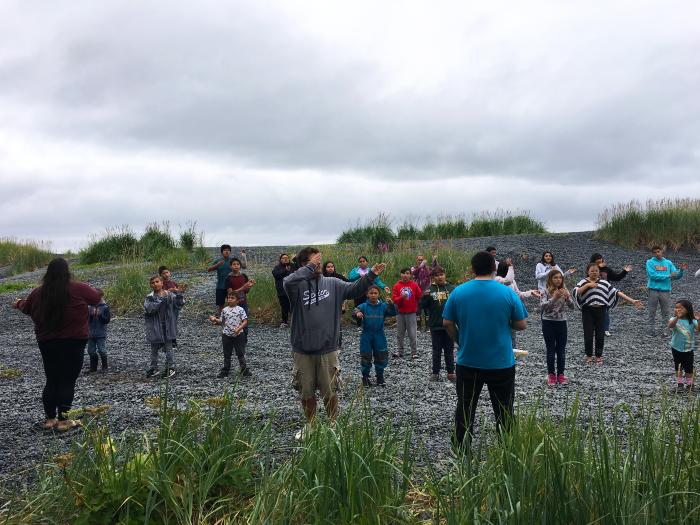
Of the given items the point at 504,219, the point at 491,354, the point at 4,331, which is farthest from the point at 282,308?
the point at 504,219

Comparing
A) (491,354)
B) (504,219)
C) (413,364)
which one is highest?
(504,219)

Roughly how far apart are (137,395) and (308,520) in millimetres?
5317

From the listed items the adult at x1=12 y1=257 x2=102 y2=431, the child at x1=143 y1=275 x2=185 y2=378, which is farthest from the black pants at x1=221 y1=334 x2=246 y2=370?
the adult at x1=12 y1=257 x2=102 y2=431

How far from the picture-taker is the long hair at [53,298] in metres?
6.71

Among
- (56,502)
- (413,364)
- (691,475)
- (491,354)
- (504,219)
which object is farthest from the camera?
(504,219)

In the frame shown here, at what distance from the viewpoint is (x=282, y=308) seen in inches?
619

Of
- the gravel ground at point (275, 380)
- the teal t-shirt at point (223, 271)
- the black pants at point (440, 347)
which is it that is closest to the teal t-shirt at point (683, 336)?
the gravel ground at point (275, 380)

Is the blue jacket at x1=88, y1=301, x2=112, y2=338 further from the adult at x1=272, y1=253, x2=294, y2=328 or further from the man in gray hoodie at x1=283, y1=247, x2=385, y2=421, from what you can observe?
the man in gray hoodie at x1=283, y1=247, x2=385, y2=421

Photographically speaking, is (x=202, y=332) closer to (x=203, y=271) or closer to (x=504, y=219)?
(x=203, y=271)

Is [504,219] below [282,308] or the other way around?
the other way around

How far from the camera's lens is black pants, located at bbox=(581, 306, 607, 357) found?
432 inches

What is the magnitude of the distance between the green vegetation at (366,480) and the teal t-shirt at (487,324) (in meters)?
0.72

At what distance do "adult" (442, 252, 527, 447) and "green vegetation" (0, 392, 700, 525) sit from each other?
0.60 meters

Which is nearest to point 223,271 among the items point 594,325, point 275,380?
point 275,380
